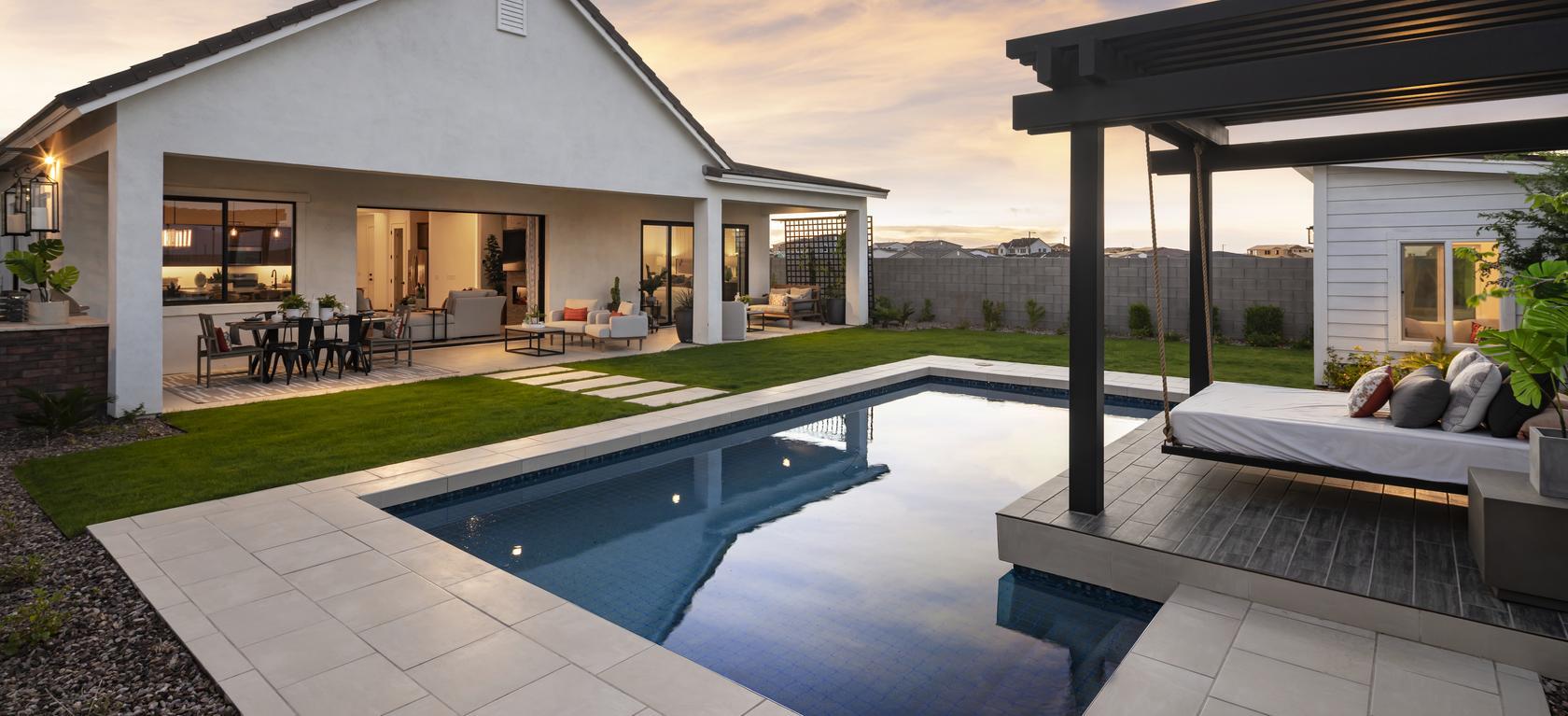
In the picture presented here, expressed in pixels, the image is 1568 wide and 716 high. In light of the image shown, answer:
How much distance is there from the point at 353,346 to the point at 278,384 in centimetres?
105

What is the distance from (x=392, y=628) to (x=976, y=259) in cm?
1605

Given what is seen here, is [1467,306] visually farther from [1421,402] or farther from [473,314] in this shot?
[473,314]

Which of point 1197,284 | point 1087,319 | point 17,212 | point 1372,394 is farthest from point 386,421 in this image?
point 1372,394

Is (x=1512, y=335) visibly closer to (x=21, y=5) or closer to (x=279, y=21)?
(x=279, y=21)

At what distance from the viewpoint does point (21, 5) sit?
10555mm

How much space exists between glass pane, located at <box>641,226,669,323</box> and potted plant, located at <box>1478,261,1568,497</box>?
1482 cm

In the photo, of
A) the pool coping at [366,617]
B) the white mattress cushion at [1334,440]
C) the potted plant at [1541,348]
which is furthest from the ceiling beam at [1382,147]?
the pool coping at [366,617]

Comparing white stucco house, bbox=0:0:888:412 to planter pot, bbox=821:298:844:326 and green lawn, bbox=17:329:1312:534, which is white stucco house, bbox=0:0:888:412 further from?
planter pot, bbox=821:298:844:326

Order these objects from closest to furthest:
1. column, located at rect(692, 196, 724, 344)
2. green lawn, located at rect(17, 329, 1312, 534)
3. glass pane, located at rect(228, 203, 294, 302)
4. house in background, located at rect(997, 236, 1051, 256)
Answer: green lawn, located at rect(17, 329, 1312, 534), glass pane, located at rect(228, 203, 294, 302), column, located at rect(692, 196, 724, 344), house in background, located at rect(997, 236, 1051, 256)

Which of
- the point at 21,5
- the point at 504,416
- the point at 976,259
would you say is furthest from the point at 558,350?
the point at 976,259

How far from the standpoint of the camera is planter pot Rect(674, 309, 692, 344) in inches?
593

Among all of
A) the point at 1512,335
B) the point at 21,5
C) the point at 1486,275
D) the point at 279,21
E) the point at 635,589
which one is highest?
the point at 21,5

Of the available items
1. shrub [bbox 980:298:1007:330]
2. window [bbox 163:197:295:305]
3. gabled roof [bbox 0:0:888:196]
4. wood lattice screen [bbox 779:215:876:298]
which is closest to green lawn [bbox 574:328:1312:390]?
shrub [bbox 980:298:1007:330]

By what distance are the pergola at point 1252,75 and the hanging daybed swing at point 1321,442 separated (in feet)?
1.77
